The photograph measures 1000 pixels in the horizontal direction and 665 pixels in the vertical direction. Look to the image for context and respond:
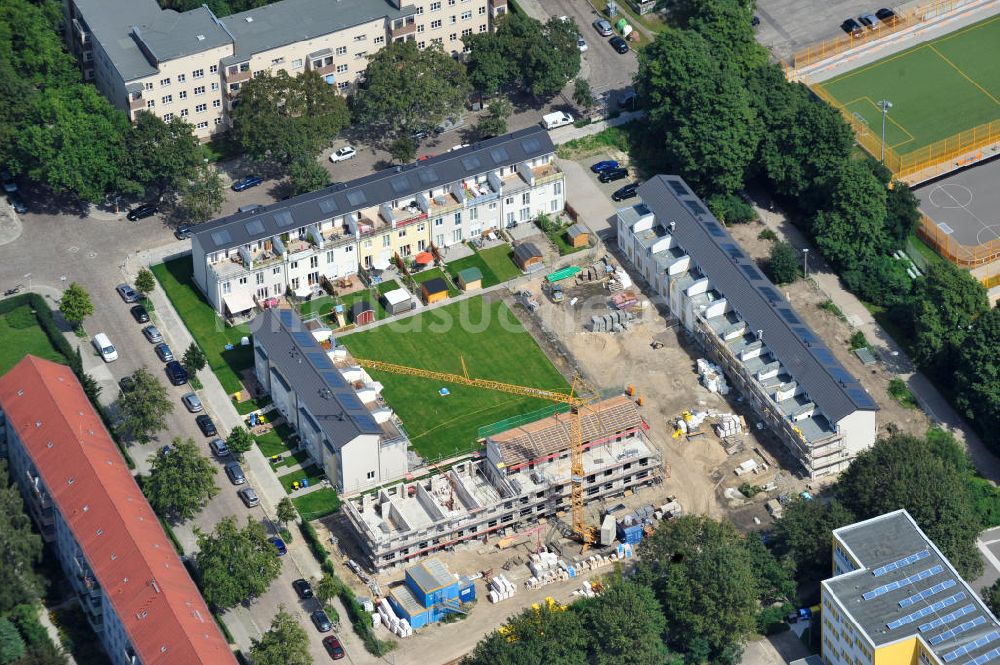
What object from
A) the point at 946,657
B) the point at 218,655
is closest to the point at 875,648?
the point at 946,657

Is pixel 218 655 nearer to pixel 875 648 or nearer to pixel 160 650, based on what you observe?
pixel 160 650

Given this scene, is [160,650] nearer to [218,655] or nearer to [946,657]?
[218,655]

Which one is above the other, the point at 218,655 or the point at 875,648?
the point at 218,655

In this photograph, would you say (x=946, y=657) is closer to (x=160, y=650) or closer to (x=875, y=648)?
(x=875, y=648)

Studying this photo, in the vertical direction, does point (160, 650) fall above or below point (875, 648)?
above

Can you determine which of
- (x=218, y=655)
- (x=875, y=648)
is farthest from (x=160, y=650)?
(x=875, y=648)

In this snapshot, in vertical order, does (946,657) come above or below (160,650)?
below
